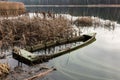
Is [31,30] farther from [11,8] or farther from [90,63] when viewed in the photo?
[11,8]

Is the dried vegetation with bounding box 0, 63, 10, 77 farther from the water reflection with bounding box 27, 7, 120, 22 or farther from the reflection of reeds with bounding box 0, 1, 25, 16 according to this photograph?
the water reflection with bounding box 27, 7, 120, 22

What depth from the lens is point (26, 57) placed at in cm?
1466

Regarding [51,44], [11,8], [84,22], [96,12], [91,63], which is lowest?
[96,12]

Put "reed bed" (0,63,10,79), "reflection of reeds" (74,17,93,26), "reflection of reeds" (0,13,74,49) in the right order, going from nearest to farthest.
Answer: "reed bed" (0,63,10,79) → "reflection of reeds" (0,13,74,49) → "reflection of reeds" (74,17,93,26)

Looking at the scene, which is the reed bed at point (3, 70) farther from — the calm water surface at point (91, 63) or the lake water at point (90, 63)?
the calm water surface at point (91, 63)

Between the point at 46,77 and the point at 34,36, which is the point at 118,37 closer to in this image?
the point at 34,36

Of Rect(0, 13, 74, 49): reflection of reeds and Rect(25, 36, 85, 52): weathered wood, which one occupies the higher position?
Rect(0, 13, 74, 49): reflection of reeds

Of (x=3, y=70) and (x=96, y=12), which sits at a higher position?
(x=3, y=70)

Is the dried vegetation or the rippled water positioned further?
the rippled water

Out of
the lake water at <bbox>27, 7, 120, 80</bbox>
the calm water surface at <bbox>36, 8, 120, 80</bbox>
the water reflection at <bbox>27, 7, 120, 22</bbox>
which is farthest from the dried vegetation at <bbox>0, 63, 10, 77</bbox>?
the water reflection at <bbox>27, 7, 120, 22</bbox>

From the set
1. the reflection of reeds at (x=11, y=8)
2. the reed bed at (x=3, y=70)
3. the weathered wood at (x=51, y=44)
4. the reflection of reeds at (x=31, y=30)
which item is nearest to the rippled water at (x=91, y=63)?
the weathered wood at (x=51, y=44)

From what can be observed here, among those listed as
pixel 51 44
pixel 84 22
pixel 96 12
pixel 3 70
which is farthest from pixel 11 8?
pixel 96 12

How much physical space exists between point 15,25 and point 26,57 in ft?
22.2

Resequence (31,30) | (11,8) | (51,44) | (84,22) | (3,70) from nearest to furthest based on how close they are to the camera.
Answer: (3,70)
(51,44)
(31,30)
(84,22)
(11,8)
